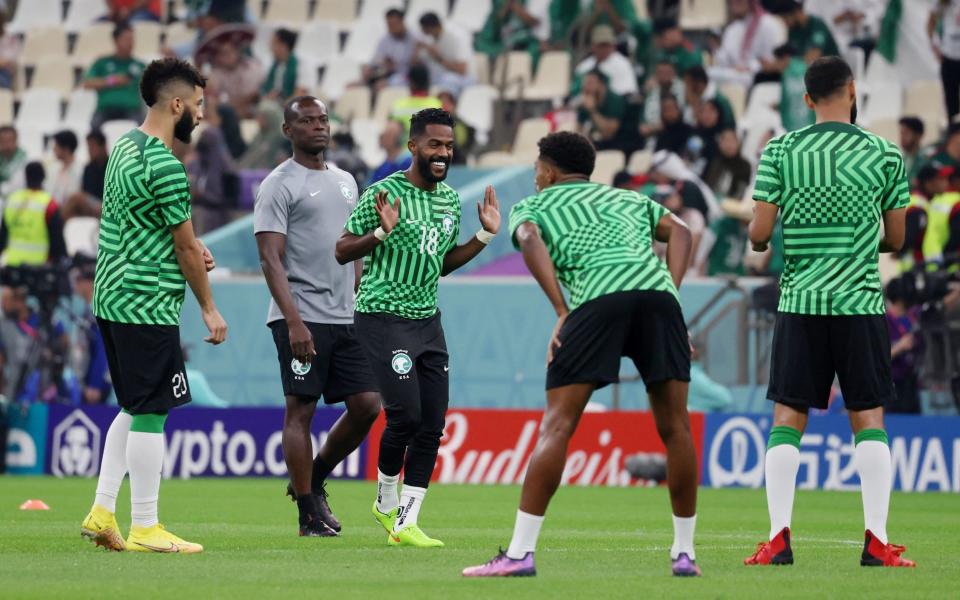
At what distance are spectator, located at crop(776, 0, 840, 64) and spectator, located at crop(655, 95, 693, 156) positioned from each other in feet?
5.59

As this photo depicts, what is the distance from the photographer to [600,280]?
8078 mm

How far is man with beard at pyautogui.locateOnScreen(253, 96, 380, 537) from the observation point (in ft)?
34.7

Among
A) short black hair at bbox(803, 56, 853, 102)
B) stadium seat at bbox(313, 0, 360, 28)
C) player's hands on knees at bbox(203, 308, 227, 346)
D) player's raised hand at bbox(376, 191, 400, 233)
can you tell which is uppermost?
stadium seat at bbox(313, 0, 360, 28)

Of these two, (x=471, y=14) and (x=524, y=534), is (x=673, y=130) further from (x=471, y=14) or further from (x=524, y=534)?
(x=524, y=534)

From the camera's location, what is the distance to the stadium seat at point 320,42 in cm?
2927

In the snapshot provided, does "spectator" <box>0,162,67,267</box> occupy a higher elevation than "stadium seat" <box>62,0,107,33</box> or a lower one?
lower

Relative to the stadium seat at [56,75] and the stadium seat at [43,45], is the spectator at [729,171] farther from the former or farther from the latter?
the stadium seat at [43,45]

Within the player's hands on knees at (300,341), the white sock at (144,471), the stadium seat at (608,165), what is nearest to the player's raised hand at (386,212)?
the player's hands on knees at (300,341)

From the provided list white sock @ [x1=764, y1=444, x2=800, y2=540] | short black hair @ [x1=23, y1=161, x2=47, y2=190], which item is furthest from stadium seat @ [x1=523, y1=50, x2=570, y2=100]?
white sock @ [x1=764, y1=444, x2=800, y2=540]

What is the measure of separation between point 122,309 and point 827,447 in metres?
10.3

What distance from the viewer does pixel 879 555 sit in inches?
343

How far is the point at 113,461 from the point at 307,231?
1934 millimetres

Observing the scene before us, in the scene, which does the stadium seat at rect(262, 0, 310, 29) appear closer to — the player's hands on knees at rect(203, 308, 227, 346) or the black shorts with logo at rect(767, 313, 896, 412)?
the player's hands on knees at rect(203, 308, 227, 346)

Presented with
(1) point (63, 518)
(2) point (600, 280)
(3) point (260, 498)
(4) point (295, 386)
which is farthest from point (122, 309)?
(3) point (260, 498)
